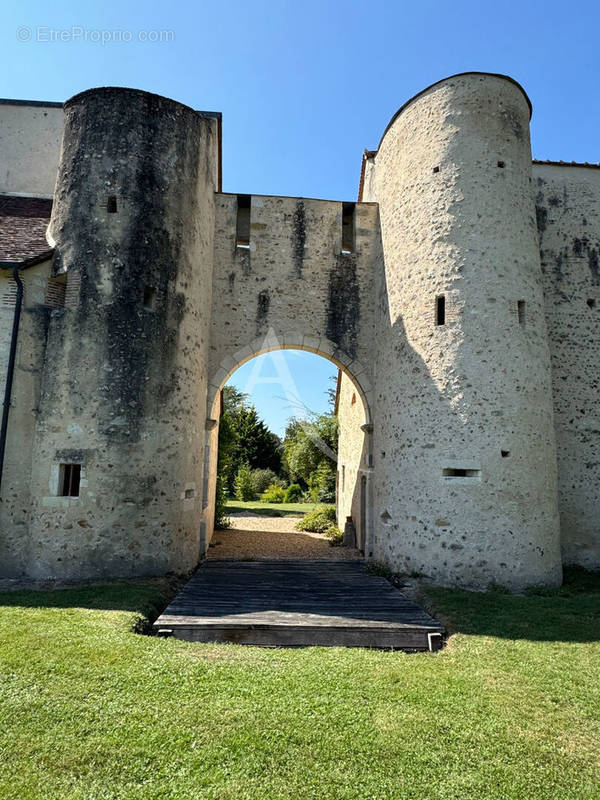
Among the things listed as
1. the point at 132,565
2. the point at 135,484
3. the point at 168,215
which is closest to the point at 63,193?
the point at 168,215

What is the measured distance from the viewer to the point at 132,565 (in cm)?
782

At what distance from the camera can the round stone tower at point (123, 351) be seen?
784 cm

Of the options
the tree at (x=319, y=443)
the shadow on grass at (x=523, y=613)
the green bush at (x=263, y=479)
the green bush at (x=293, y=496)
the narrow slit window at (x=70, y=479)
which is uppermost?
the tree at (x=319, y=443)

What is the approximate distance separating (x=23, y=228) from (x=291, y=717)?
33.4 feet

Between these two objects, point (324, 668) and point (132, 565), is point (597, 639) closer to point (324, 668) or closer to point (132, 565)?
point (324, 668)

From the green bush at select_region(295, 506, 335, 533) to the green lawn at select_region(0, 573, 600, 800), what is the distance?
10.3 m

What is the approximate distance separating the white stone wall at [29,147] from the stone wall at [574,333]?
12.1 meters

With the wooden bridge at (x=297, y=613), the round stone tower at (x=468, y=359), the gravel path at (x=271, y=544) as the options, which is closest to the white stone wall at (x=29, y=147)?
the round stone tower at (x=468, y=359)

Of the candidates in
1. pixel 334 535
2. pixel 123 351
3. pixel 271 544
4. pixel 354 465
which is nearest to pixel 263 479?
pixel 334 535

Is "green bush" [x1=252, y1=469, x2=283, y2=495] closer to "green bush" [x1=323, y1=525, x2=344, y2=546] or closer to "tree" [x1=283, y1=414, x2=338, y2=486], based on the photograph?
"tree" [x1=283, y1=414, x2=338, y2=486]

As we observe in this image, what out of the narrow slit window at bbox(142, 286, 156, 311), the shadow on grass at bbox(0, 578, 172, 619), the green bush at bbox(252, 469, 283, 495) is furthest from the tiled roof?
the green bush at bbox(252, 469, 283, 495)

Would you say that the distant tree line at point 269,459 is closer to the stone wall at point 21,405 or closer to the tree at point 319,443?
the tree at point 319,443

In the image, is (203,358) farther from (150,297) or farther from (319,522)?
(319,522)

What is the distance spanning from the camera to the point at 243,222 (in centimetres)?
1130
